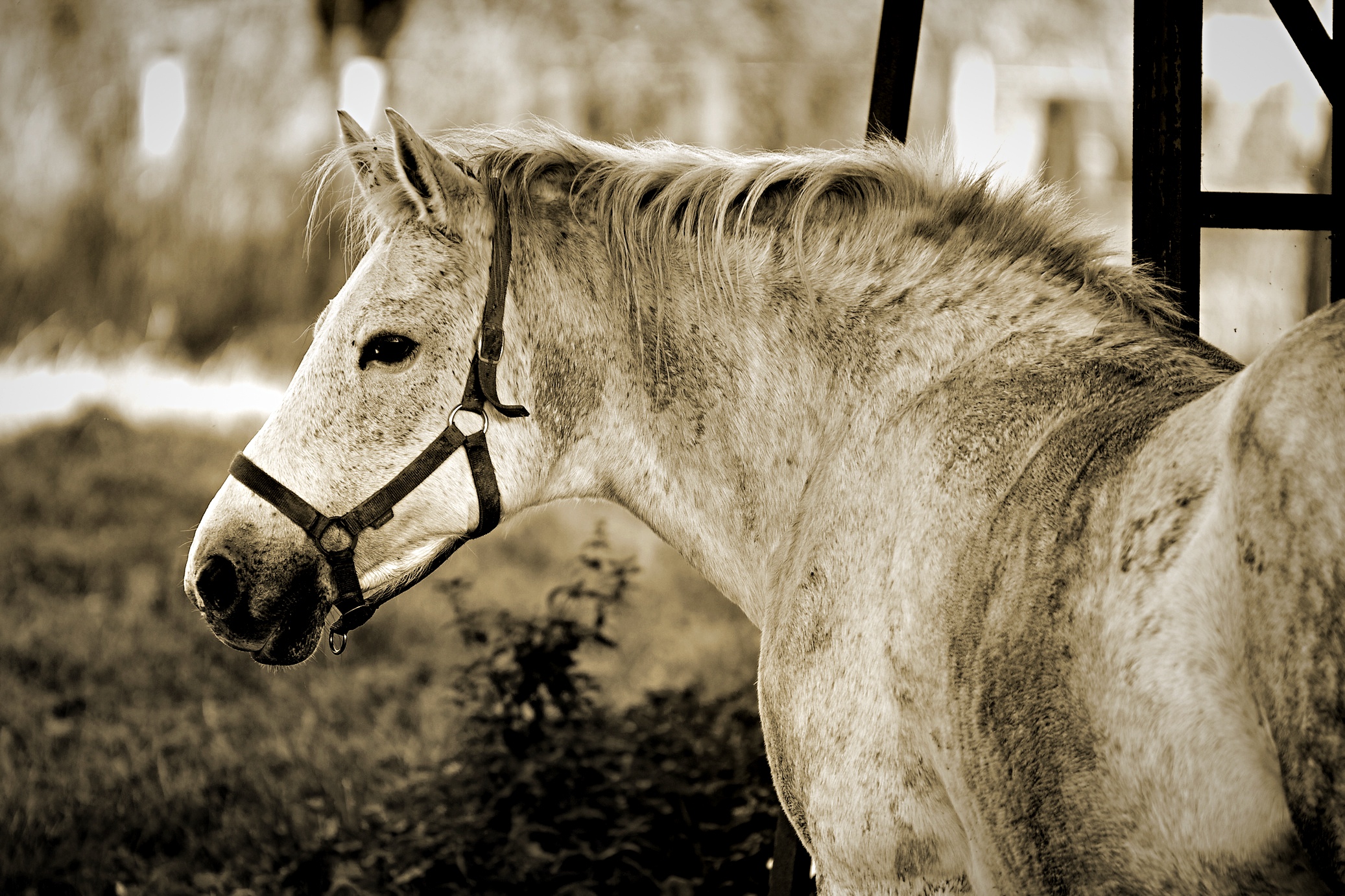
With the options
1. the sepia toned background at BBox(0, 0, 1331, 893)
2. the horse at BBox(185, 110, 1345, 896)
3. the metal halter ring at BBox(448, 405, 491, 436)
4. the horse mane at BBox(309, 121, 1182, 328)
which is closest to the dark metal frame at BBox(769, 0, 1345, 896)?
the horse mane at BBox(309, 121, 1182, 328)

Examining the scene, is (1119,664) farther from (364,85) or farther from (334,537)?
(364,85)

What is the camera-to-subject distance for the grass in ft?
11.4

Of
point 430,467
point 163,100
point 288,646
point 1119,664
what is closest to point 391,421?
point 430,467

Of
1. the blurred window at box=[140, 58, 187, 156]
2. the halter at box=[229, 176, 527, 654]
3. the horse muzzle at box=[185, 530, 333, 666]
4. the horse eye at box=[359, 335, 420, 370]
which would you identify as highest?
the blurred window at box=[140, 58, 187, 156]

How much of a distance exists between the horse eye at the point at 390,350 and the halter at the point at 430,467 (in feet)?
0.47

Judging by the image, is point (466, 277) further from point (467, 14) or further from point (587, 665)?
point (467, 14)

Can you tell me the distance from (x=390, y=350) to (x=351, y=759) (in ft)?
10.1

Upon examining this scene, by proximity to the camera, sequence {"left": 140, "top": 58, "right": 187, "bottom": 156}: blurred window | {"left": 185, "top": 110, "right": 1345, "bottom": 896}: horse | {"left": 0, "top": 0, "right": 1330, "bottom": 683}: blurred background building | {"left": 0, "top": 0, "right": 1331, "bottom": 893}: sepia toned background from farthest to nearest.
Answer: {"left": 140, "top": 58, "right": 187, "bottom": 156}: blurred window → {"left": 0, "top": 0, "right": 1330, "bottom": 683}: blurred background building → {"left": 0, "top": 0, "right": 1331, "bottom": 893}: sepia toned background → {"left": 185, "top": 110, "right": 1345, "bottom": 896}: horse

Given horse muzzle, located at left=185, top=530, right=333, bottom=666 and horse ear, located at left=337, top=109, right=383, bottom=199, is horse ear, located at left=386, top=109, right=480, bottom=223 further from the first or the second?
horse muzzle, located at left=185, top=530, right=333, bottom=666

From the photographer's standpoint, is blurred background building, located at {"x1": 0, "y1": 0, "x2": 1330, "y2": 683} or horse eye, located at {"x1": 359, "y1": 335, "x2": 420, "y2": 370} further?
blurred background building, located at {"x1": 0, "y1": 0, "x2": 1330, "y2": 683}

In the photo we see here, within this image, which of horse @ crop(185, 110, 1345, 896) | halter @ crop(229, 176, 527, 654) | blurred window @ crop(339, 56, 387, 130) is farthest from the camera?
blurred window @ crop(339, 56, 387, 130)

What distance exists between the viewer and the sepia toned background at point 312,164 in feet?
19.4

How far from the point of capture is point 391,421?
204cm

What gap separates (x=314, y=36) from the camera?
22.1 feet
